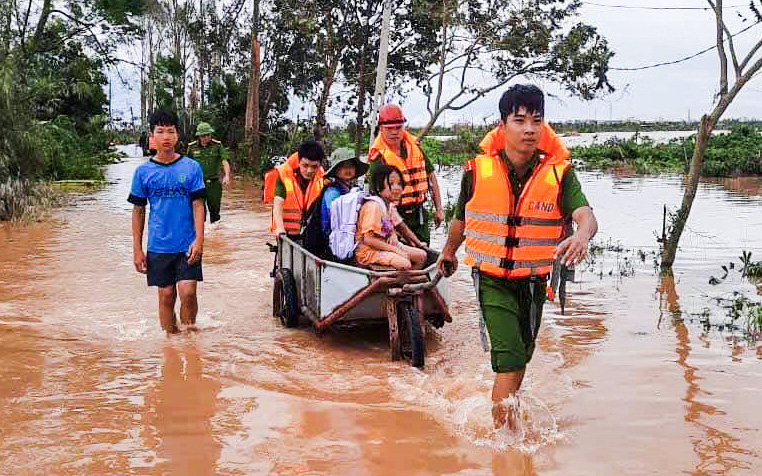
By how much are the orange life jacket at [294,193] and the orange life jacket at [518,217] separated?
131 inches

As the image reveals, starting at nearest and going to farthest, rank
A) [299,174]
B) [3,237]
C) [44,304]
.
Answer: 1. [299,174]
2. [44,304]
3. [3,237]

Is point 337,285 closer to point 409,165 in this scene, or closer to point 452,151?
point 409,165

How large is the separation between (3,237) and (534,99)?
10.4 metres

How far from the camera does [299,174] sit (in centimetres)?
760

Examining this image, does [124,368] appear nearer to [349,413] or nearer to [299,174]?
[349,413]

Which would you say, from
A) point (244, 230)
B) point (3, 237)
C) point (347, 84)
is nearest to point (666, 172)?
point (347, 84)

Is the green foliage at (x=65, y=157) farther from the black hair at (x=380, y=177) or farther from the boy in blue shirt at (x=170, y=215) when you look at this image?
the black hair at (x=380, y=177)

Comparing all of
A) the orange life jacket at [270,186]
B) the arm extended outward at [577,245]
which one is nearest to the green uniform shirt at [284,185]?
the orange life jacket at [270,186]

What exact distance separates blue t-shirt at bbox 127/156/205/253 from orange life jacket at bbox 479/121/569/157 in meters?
2.66

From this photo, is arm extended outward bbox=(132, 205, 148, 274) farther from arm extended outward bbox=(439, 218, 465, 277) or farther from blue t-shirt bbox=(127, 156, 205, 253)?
arm extended outward bbox=(439, 218, 465, 277)

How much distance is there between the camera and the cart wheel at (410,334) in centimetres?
598

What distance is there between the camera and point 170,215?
6.27 metres

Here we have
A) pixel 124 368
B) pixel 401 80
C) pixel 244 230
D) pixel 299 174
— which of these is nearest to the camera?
pixel 124 368

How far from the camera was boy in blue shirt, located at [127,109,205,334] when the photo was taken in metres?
6.23
